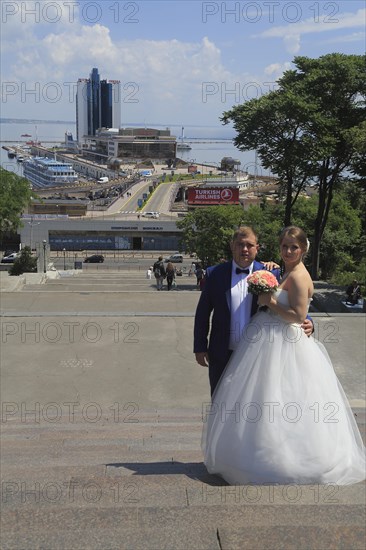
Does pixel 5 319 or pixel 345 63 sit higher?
pixel 345 63

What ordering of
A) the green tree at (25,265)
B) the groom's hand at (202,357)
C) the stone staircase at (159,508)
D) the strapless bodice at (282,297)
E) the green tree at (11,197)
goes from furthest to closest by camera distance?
1. the green tree at (11,197)
2. the green tree at (25,265)
3. the groom's hand at (202,357)
4. the strapless bodice at (282,297)
5. the stone staircase at (159,508)

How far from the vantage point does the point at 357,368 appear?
9.45 meters

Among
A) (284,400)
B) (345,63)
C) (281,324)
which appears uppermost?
(345,63)

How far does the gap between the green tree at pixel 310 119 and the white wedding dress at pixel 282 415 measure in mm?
20260

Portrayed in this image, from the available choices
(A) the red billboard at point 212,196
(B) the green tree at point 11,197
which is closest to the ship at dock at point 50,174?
(A) the red billboard at point 212,196

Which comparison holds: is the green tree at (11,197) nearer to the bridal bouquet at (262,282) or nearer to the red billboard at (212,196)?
the bridal bouquet at (262,282)

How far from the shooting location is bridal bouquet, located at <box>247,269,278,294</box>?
4012 mm

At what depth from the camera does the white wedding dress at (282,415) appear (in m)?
4.09

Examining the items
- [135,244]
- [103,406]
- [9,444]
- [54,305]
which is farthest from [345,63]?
[135,244]

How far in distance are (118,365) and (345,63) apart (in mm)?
18586

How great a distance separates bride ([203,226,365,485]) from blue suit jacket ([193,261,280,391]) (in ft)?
0.84

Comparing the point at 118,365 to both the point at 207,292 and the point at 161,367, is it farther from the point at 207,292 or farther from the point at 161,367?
the point at 207,292

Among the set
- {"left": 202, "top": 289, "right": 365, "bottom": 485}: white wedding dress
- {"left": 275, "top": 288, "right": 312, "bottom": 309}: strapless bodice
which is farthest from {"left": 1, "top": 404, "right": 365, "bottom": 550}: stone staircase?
{"left": 275, "top": 288, "right": 312, "bottom": 309}: strapless bodice

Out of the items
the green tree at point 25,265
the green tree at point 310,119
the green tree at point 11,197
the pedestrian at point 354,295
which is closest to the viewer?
the pedestrian at point 354,295
